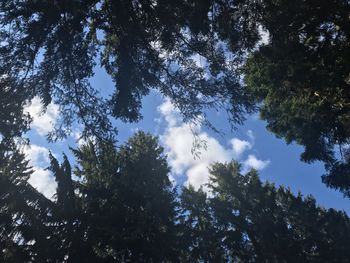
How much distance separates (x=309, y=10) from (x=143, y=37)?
5.26 meters

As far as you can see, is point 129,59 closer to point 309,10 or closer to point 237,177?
point 309,10

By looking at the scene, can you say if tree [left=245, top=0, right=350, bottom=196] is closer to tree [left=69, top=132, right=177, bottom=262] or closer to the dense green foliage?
the dense green foliage

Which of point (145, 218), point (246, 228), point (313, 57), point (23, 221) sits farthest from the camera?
point (246, 228)

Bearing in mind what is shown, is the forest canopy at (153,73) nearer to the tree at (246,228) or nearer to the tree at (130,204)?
the tree at (130,204)

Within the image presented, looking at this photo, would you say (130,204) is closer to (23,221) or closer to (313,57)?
(23,221)

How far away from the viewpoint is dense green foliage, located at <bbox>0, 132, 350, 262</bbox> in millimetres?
17000

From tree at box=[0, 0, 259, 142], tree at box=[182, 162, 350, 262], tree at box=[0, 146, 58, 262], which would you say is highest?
tree at box=[182, 162, 350, 262]

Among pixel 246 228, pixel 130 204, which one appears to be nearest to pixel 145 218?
pixel 130 204

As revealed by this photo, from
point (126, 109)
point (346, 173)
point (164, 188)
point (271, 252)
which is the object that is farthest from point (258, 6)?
point (271, 252)

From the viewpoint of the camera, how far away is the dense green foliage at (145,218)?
55.8ft

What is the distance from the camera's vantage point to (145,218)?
20734 millimetres

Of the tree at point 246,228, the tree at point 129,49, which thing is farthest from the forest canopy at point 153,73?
the tree at point 246,228

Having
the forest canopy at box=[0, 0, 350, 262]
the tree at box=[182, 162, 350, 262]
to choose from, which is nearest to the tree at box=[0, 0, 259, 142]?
the forest canopy at box=[0, 0, 350, 262]

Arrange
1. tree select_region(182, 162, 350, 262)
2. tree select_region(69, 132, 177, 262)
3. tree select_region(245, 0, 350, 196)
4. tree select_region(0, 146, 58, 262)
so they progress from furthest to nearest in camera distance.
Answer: tree select_region(182, 162, 350, 262), tree select_region(69, 132, 177, 262), tree select_region(0, 146, 58, 262), tree select_region(245, 0, 350, 196)
